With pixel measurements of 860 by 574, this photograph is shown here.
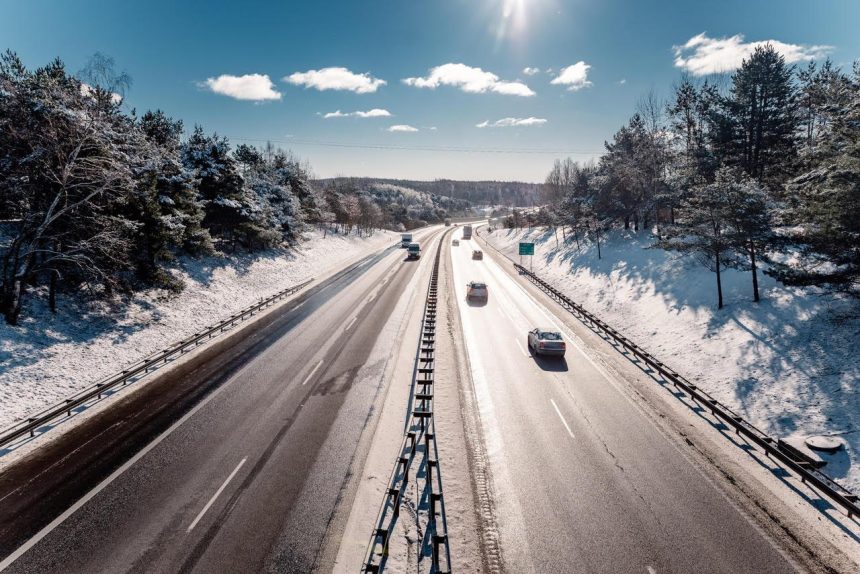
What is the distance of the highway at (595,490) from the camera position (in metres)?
8.24

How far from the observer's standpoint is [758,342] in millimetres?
17875

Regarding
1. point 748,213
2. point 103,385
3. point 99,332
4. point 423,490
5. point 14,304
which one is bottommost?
point 423,490

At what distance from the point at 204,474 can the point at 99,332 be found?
14.6m

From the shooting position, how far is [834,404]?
13258 millimetres

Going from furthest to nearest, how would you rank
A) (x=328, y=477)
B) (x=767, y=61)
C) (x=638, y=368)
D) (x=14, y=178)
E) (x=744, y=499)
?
(x=767, y=61) < (x=638, y=368) < (x=14, y=178) < (x=328, y=477) < (x=744, y=499)

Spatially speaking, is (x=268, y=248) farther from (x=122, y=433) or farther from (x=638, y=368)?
(x=638, y=368)

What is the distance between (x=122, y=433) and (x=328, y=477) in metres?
7.66

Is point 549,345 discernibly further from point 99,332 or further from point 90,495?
point 99,332

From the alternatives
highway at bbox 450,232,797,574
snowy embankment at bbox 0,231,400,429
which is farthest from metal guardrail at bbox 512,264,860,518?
snowy embankment at bbox 0,231,400,429

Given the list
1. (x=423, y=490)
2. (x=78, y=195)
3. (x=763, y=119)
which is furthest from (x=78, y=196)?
(x=763, y=119)

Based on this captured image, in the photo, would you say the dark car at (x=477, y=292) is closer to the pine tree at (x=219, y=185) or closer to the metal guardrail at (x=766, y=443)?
the metal guardrail at (x=766, y=443)

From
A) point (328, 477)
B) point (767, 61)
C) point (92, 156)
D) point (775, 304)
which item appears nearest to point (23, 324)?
point (92, 156)

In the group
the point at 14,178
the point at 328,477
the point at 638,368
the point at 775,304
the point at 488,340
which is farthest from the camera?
the point at 488,340

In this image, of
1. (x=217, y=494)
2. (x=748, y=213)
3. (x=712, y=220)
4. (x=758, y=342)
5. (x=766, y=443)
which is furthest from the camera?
(x=712, y=220)
